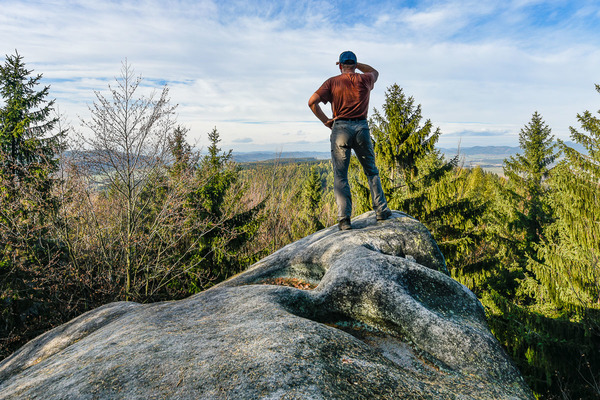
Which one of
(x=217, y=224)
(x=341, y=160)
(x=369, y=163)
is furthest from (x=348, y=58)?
(x=217, y=224)

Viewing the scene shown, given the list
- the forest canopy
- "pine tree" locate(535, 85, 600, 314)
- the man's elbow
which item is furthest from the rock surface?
"pine tree" locate(535, 85, 600, 314)

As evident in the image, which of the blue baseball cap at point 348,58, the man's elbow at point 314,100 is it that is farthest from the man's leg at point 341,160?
the blue baseball cap at point 348,58

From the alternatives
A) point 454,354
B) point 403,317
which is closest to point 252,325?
point 403,317

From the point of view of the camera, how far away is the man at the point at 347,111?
498cm

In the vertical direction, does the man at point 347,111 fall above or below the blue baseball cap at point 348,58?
below

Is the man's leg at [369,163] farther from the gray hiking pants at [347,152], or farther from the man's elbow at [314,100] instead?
the man's elbow at [314,100]

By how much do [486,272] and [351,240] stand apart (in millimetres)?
10469

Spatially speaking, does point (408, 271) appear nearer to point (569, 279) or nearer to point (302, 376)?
point (302, 376)

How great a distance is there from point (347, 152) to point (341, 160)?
18 centimetres

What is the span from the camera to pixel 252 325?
2492 mm

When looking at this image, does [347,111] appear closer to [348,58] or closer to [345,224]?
[348,58]

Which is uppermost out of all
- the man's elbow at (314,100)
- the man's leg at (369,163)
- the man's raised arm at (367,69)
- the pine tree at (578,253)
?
the man's raised arm at (367,69)

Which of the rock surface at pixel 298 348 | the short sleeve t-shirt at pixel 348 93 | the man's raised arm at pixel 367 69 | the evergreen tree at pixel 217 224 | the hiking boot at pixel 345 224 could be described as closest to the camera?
the rock surface at pixel 298 348

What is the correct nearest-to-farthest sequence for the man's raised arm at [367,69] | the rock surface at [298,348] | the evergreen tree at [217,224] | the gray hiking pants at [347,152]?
the rock surface at [298,348]
the gray hiking pants at [347,152]
the man's raised arm at [367,69]
the evergreen tree at [217,224]
